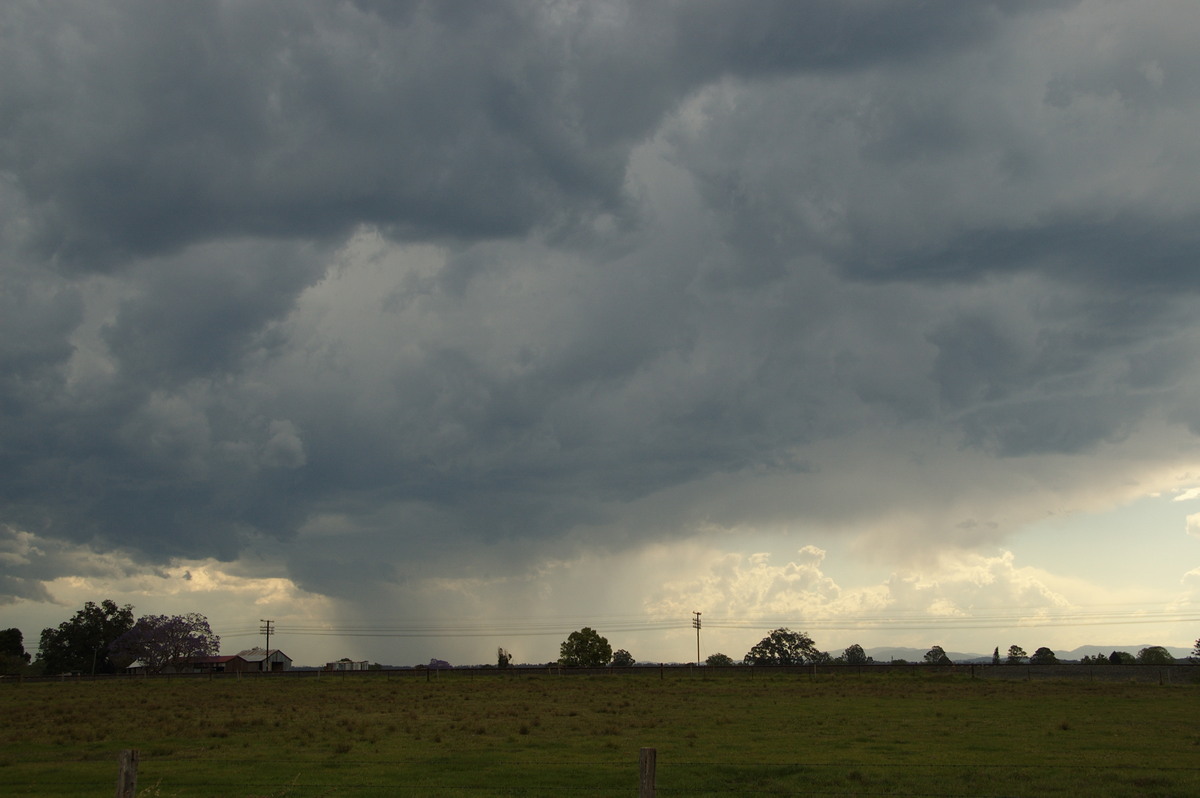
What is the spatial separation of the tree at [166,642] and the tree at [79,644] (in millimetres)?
27954

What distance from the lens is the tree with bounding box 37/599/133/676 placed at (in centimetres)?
19091

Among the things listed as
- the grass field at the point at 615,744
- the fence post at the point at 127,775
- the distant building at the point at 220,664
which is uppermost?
the fence post at the point at 127,775

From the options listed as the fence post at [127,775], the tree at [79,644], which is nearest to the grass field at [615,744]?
the fence post at [127,775]

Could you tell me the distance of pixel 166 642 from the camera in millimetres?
163875

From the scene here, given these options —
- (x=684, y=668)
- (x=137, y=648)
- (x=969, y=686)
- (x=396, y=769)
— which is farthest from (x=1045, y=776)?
(x=137, y=648)

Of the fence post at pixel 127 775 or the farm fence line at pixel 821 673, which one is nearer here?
the fence post at pixel 127 775

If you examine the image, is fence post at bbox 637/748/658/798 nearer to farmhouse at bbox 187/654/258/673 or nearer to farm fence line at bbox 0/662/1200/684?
farm fence line at bbox 0/662/1200/684

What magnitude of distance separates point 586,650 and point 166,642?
78.8 metres

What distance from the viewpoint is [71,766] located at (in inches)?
1280

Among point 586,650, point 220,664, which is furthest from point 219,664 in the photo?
point 586,650

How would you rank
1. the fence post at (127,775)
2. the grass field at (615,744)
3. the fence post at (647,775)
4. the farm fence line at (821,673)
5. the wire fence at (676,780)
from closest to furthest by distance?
1. the fence post at (647,775)
2. the fence post at (127,775)
3. the wire fence at (676,780)
4. the grass field at (615,744)
5. the farm fence line at (821,673)

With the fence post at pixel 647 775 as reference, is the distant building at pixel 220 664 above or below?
below

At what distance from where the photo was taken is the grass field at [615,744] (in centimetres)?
2658

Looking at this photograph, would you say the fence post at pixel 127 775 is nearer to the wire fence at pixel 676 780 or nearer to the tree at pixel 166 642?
the wire fence at pixel 676 780
